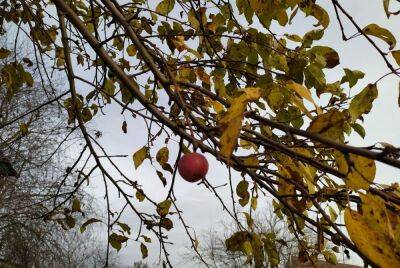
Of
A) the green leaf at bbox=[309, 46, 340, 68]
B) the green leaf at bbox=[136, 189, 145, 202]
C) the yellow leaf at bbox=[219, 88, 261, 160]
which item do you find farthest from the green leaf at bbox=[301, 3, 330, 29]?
the green leaf at bbox=[136, 189, 145, 202]

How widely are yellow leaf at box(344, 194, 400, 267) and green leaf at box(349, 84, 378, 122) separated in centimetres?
47

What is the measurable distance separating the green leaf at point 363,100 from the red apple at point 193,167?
1.89ft

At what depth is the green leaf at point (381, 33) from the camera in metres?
1.35

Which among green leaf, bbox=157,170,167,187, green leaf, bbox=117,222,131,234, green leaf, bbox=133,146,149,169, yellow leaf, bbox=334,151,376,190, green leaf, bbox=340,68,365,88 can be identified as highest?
green leaf, bbox=340,68,365,88

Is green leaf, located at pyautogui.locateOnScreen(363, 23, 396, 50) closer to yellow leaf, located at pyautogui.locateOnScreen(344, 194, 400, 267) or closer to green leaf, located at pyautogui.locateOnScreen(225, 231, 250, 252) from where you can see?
yellow leaf, located at pyautogui.locateOnScreen(344, 194, 400, 267)

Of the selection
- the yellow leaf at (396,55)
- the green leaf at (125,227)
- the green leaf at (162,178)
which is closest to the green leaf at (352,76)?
the yellow leaf at (396,55)

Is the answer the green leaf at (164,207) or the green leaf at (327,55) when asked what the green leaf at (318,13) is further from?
the green leaf at (164,207)

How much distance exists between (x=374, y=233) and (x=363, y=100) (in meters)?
0.62

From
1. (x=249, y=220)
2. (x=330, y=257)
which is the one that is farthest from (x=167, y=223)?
(x=330, y=257)

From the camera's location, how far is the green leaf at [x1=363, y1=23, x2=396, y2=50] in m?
1.35

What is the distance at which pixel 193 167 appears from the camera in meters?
0.96

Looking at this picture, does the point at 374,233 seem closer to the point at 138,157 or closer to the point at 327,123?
the point at 327,123

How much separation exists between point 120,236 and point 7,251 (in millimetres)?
17780

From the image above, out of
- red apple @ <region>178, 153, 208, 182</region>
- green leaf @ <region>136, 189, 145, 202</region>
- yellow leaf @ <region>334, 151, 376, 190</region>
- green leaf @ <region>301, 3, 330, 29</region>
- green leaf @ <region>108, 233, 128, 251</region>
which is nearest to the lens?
yellow leaf @ <region>334, 151, 376, 190</region>
